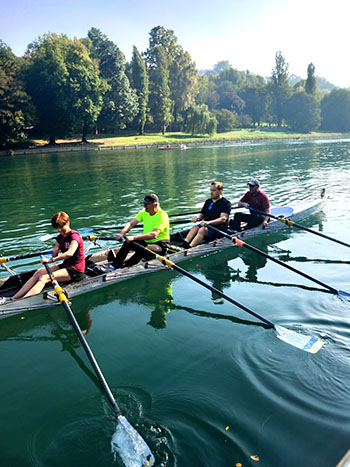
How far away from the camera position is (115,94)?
7531cm

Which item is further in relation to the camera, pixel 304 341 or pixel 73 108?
pixel 73 108

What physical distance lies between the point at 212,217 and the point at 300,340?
6202mm

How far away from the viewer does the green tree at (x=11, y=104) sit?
187 ft

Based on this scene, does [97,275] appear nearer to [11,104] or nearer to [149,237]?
[149,237]

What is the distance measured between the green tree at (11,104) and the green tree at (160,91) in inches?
1487

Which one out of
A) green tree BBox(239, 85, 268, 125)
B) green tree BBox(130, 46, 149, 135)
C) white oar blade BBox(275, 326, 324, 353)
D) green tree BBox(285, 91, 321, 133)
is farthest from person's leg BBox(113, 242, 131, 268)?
green tree BBox(239, 85, 268, 125)

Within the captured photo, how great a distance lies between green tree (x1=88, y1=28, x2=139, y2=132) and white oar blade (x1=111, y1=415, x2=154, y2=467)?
75.1 meters

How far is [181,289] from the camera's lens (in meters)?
10.4

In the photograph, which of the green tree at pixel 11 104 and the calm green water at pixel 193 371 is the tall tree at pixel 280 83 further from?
the calm green water at pixel 193 371

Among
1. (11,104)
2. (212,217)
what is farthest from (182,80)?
(212,217)

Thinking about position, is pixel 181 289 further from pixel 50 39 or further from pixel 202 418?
pixel 50 39

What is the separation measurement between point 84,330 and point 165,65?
99.6 metres

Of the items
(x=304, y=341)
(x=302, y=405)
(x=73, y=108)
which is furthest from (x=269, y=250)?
(x=73, y=108)

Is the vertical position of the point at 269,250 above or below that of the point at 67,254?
below
